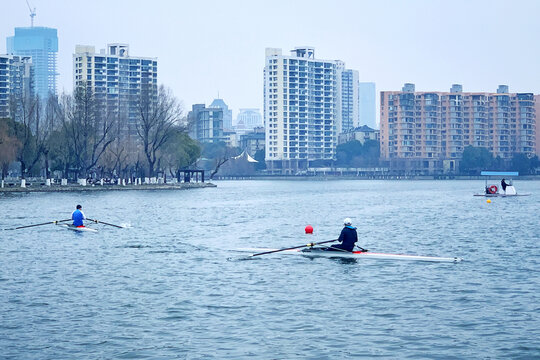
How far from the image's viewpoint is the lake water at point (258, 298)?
19938 mm

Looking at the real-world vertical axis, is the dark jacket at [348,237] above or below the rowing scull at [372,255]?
above

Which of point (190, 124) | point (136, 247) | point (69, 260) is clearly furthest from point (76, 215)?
point (190, 124)

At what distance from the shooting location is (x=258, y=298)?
85.8 feet

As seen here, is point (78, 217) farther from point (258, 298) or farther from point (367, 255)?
point (258, 298)

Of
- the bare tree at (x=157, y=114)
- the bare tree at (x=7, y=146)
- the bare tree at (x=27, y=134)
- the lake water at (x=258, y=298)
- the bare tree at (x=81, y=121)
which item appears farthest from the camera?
the bare tree at (x=157, y=114)

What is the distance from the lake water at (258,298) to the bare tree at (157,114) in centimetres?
7359

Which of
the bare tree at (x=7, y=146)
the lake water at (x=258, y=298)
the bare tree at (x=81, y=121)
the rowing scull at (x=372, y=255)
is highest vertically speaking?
the bare tree at (x=81, y=121)

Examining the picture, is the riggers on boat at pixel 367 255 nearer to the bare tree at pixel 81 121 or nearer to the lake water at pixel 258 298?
the lake water at pixel 258 298

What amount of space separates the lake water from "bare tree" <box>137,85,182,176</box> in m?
73.6

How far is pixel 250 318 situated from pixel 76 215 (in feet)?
91.8

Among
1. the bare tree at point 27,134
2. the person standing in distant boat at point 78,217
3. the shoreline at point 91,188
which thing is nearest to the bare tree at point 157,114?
the shoreline at point 91,188

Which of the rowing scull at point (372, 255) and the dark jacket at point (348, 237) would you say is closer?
the dark jacket at point (348, 237)

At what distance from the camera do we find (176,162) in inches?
5315

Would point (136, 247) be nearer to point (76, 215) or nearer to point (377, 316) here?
point (76, 215)
